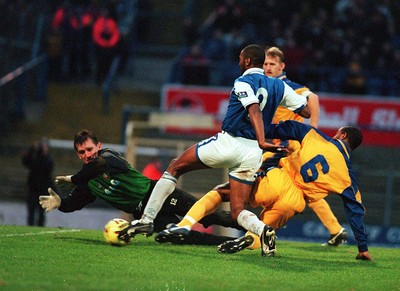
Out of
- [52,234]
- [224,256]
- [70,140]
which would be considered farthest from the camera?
[70,140]

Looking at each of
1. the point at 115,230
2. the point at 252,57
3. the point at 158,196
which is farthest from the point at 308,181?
the point at 115,230

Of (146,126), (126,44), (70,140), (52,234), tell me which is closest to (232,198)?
(52,234)

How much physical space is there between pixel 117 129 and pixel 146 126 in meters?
2.22

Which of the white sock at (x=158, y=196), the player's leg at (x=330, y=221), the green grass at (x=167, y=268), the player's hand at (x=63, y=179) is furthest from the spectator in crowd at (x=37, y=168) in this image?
the white sock at (x=158, y=196)

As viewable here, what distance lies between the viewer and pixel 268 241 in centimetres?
959

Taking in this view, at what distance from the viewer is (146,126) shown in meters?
21.0

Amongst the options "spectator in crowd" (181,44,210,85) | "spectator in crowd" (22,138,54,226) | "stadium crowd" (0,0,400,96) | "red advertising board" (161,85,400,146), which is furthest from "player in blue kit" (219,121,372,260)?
"spectator in crowd" (181,44,210,85)

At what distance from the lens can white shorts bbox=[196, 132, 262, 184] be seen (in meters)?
9.87

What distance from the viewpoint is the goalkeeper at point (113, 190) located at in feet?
34.2

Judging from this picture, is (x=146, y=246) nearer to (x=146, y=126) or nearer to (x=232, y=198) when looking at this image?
(x=232, y=198)

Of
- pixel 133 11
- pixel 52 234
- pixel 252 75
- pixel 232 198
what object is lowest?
pixel 52 234

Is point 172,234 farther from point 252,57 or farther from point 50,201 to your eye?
point 252,57

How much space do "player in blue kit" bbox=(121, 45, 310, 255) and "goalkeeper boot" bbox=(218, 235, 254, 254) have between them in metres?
0.16

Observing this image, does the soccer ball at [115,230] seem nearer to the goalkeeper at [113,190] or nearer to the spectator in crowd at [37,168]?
the goalkeeper at [113,190]
